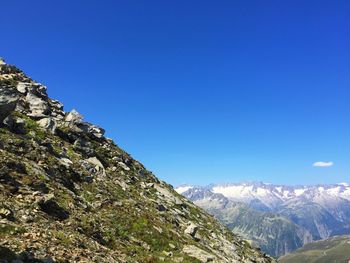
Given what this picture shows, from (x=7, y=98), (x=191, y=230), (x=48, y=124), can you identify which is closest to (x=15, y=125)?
(x=48, y=124)

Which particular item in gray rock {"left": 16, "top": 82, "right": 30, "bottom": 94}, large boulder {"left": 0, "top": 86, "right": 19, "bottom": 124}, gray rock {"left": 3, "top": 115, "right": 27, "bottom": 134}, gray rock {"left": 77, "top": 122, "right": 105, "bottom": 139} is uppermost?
gray rock {"left": 16, "top": 82, "right": 30, "bottom": 94}

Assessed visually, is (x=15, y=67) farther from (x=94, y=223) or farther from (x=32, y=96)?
(x=94, y=223)

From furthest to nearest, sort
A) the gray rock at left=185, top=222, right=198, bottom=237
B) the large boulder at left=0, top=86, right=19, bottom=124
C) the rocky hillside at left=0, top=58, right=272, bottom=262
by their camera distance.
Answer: the gray rock at left=185, top=222, right=198, bottom=237
the large boulder at left=0, top=86, right=19, bottom=124
the rocky hillside at left=0, top=58, right=272, bottom=262

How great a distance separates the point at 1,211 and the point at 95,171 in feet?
60.1

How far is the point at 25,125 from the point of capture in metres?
35.4

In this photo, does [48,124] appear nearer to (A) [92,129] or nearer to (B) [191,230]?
(A) [92,129]

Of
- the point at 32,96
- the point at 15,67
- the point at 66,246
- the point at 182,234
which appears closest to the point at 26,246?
the point at 66,246

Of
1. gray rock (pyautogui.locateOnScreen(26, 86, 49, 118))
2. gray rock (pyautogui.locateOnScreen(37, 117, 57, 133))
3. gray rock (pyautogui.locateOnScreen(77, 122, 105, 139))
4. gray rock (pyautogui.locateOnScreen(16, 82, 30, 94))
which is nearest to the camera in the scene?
gray rock (pyautogui.locateOnScreen(37, 117, 57, 133))

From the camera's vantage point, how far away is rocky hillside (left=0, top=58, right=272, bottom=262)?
18.7 m

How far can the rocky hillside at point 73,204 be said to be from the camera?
18688 mm

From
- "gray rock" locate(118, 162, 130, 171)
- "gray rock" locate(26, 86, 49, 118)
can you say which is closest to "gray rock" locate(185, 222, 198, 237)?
"gray rock" locate(118, 162, 130, 171)

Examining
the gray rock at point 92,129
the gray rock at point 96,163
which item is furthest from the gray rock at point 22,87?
the gray rock at point 96,163

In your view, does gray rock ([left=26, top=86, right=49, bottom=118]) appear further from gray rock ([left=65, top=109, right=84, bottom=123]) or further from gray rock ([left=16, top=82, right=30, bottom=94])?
gray rock ([left=65, top=109, right=84, bottom=123])

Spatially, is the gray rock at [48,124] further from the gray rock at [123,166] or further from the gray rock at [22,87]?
the gray rock at [123,166]
